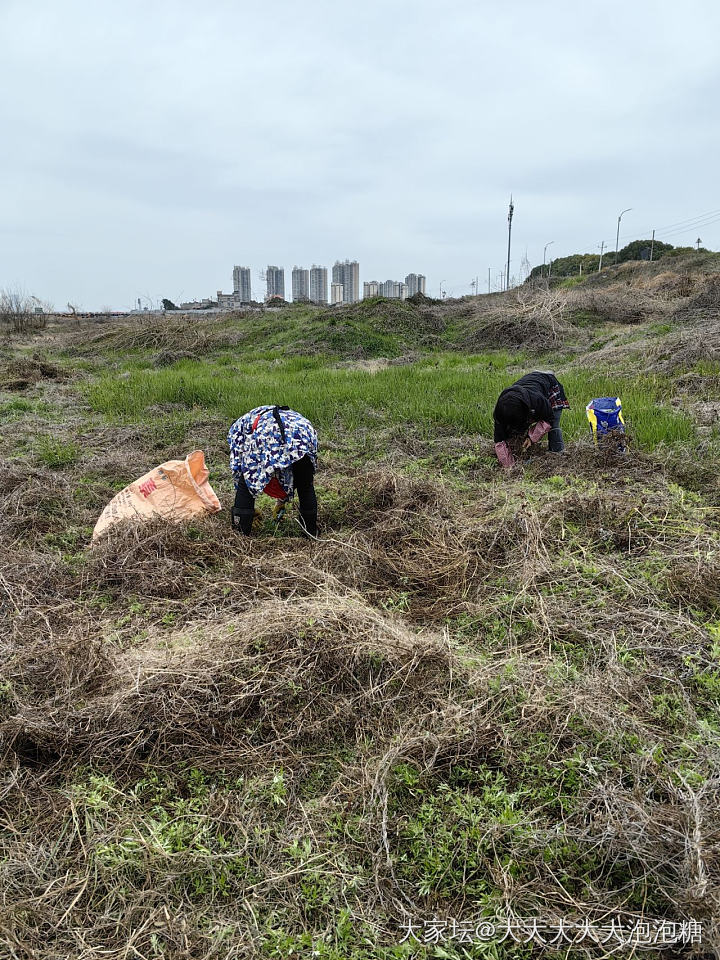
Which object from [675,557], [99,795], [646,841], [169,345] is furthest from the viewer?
[169,345]

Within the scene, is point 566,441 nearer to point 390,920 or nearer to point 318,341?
point 390,920

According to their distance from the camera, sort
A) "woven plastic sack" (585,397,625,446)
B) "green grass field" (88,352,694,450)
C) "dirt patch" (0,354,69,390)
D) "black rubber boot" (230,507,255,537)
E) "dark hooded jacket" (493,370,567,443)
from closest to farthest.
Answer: "black rubber boot" (230,507,255,537)
"dark hooded jacket" (493,370,567,443)
"woven plastic sack" (585,397,625,446)
"green grass field" (88,352,694,450)
"dirt patch" (0,354,69,390)

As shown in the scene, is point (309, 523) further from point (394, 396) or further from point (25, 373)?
point (25, 373)

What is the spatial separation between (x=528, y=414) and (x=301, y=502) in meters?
2.05

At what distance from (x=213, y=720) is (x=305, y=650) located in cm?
45


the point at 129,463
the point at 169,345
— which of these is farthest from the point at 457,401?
the point at 169,345

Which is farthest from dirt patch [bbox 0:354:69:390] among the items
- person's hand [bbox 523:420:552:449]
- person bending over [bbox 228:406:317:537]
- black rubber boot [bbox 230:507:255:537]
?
person's hand [bbox 523:420:552:449]

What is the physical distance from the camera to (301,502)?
3.77m

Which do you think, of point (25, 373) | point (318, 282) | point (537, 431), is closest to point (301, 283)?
point (318, 282)

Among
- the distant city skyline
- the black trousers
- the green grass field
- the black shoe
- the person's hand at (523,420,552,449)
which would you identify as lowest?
the black shoe

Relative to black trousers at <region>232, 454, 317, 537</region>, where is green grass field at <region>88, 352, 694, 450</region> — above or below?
above

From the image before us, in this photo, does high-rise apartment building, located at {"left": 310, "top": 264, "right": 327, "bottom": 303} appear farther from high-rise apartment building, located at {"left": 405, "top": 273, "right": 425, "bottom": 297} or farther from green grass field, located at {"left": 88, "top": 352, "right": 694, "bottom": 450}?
green grass field, located at {"left": 88, "top": 352, "right": 694, "bottom": 450}

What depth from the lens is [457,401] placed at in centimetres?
668

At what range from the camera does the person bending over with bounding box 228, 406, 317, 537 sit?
341cm
